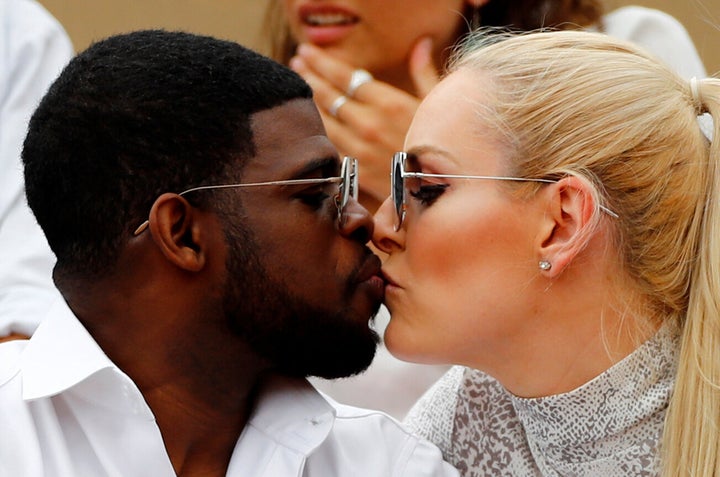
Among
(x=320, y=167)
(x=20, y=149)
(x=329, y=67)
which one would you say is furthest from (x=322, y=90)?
(x=320, y=167)

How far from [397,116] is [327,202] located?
37.8 inches

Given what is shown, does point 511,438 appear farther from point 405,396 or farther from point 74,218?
point 74,218

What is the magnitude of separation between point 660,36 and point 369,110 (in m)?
0.88

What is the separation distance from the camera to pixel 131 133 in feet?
6.89

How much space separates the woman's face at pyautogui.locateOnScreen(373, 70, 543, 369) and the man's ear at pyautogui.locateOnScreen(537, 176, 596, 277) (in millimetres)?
22

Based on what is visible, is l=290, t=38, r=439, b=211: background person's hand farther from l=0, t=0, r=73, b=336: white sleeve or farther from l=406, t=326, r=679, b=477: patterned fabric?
l=406, t=326, r=679, b=477: patterned fabric

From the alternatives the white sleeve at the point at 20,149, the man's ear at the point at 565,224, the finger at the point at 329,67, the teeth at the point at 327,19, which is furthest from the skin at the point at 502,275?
the teeth at the point at 327,19

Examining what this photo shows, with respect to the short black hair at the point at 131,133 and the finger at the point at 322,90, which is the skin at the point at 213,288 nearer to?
the short black hair at the point at 131,133

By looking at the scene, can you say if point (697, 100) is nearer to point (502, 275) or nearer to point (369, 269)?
point (502, 275)

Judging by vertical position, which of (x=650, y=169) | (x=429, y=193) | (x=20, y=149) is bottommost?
(x=20, y=149)

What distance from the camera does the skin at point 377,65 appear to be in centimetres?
317

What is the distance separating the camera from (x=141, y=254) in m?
2.11

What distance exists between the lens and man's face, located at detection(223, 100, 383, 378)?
2146 millimetres

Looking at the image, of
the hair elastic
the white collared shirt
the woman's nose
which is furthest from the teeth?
the white collared shirt
